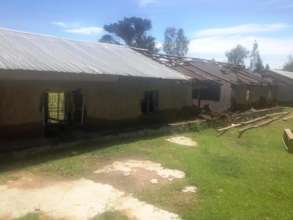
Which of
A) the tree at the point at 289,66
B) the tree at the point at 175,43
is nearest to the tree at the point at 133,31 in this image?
the tree at the point at 175,43

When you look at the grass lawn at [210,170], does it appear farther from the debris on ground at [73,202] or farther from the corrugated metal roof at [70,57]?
the corrugated metal roof at [70,57]

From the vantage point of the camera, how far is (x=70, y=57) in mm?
13172

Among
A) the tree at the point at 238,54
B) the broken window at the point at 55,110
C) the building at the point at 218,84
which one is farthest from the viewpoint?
the tree at the point at 238,54

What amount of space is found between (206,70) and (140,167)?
15249mm

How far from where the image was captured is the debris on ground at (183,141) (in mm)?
12943

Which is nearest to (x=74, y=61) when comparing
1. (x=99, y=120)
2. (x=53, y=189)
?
(x=99, y=120)

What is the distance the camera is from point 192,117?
61.8ft

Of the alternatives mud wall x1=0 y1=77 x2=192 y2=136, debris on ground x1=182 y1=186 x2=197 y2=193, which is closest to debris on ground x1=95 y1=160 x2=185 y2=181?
debris on ground x1=182 y1=186 x2=197 y2=193

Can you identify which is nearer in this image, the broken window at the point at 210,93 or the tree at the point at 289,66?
the broken window at the point at 210,93

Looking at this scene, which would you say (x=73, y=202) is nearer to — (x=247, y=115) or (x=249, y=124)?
(x=249, y=124)

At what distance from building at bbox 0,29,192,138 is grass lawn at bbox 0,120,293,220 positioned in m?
2.00

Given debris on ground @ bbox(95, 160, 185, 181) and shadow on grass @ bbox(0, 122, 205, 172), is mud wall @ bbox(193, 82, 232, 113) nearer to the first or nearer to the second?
shadow on grass @ bbox(0, 122, 205, 172)

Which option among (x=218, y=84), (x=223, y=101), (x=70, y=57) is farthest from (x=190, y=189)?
(x=223, y=101)

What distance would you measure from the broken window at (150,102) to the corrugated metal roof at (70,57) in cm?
124
